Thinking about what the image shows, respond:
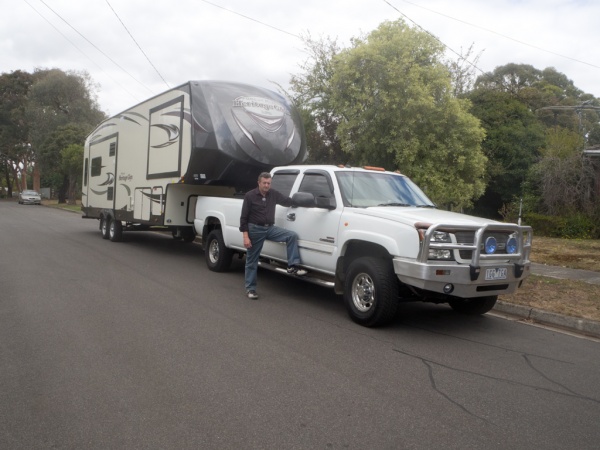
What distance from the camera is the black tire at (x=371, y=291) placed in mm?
5938

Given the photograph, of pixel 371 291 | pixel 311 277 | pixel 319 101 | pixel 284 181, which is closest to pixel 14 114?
pixel 319 101

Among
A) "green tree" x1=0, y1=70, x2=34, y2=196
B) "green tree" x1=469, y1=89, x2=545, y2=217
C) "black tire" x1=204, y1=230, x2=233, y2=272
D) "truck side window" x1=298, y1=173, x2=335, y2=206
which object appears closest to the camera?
"truck side window" x1=298, y1=173, x2=335, y2=206

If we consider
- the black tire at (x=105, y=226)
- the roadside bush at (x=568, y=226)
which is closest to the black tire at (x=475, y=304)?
the black tire at (x=105, y=226)

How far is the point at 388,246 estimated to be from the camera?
5961 mm

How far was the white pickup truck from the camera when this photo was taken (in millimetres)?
5660

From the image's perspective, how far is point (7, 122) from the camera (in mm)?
55688

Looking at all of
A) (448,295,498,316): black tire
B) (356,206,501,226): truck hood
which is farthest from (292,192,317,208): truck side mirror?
(448,295,498,316): black tire

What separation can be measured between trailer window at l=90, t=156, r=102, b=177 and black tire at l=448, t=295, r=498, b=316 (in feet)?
39.2

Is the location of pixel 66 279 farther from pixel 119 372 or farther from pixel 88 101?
pixel 88 101

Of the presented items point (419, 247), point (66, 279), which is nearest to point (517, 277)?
point (419, 247)

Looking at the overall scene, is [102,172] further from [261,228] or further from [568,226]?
[568,226]

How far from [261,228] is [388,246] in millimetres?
2320

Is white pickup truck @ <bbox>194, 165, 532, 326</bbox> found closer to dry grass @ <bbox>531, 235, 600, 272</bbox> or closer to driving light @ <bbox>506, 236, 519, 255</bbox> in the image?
driving light @ <bbox>506, 236, 519, 255</bbox>

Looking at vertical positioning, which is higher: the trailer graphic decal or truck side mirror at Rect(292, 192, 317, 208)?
the trailer graphic decal
